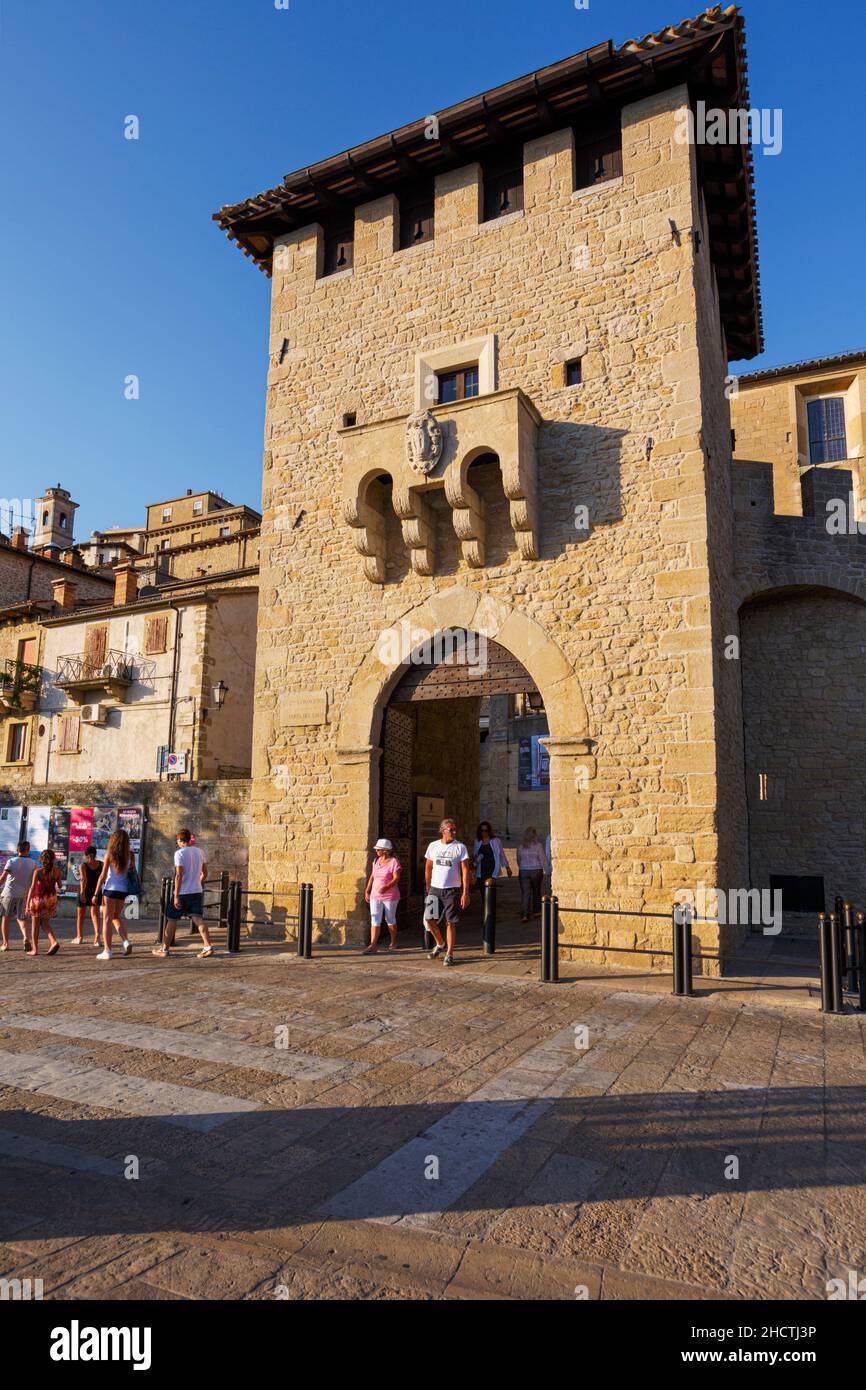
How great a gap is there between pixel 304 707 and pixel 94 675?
529 inches

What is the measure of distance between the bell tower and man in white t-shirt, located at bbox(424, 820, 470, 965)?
38201 millimetres

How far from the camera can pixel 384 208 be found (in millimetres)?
12375

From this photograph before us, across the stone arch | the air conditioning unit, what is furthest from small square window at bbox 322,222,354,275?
the air conditioning unit

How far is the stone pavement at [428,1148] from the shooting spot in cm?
296

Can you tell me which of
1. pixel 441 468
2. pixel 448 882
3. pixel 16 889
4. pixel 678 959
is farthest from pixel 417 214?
pixel 16 889

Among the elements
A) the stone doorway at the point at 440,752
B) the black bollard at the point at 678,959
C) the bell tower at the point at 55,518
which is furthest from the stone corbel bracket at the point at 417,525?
the bell tower at the point at 55,518

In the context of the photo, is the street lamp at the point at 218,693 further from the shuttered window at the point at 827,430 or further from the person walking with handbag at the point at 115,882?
the shuttered window at the point at 827,430

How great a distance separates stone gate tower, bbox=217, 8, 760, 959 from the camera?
9.47m

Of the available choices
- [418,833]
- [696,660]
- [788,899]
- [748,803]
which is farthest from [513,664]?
[788,899]

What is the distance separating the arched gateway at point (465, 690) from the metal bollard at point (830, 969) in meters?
2.93

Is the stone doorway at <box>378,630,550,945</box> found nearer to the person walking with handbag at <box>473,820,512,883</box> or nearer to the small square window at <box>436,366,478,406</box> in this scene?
the person walking with handbag at <box>473,820,512,883</box>

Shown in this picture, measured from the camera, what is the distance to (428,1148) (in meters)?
4.02

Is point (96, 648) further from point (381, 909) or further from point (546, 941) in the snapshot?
point (546, 941)
